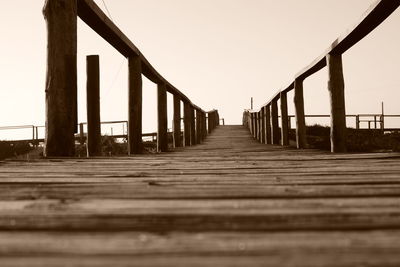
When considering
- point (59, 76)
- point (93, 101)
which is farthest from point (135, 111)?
point (59, 76)

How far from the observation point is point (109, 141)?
15.6m

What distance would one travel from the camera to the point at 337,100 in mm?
4828

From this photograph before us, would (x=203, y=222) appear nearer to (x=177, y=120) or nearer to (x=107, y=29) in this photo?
(x=107, y=29)

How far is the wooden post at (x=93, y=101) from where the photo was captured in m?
5.62

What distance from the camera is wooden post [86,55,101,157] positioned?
5.62m

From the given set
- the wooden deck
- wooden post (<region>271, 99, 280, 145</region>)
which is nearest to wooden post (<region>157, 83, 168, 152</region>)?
wooden post (<region>271, 99, 280, 145</region>)

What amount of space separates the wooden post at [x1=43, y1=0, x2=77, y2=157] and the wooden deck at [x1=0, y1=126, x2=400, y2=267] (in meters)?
1.38

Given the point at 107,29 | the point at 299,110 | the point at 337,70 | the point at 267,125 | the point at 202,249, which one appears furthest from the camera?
the point at 267,125

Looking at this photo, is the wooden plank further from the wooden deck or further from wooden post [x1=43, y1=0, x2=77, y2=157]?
wooden post [x1=43, y1=0, x2=77, y2=157]

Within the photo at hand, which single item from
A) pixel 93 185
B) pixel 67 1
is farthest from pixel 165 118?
pixel 93 185

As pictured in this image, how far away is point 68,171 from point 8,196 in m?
0.91

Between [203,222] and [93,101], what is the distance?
176 inches

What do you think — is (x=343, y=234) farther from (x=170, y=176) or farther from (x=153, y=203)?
(x=170, y=176)

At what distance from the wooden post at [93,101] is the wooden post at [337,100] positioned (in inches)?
102
